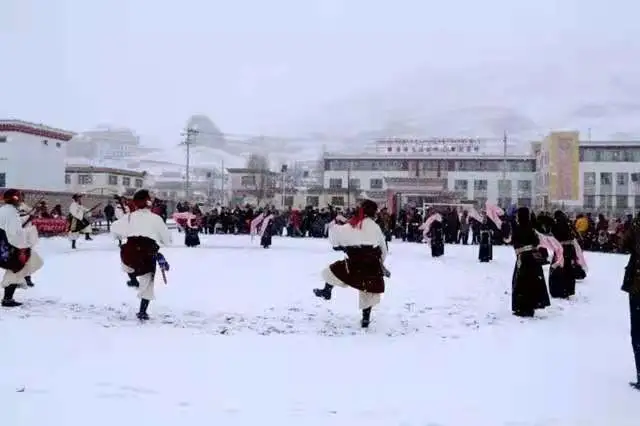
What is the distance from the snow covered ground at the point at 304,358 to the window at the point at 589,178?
50.8 m

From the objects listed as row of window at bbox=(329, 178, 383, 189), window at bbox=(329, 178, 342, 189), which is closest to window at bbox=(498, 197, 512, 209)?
row of window at bbox=(329, 178, 383, 189)

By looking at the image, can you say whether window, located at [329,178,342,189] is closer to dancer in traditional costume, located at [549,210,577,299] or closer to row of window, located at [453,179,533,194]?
row of window, located at [453,179,533,194]

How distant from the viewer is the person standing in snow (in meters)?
5.85

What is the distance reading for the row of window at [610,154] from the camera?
2319 inches

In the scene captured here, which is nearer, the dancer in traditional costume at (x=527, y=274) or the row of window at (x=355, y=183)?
the dancer in traditional costume at (x=527, y=274)

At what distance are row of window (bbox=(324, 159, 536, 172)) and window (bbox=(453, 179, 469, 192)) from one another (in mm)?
1041

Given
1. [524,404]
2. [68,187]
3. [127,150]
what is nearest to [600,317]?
[524,404]

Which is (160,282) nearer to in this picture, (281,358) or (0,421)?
(281,358)

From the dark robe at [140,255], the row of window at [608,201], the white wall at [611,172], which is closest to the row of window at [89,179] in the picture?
the row of window at [608,201]

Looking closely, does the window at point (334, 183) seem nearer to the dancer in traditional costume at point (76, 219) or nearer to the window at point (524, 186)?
the window at point (524, 186)

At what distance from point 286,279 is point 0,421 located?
8.54 m

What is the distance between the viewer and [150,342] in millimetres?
7074

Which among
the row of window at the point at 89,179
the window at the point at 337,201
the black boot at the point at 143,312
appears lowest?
the black boot at the point at 143,312

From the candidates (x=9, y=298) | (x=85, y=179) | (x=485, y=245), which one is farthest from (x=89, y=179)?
(x=9, y=298)
